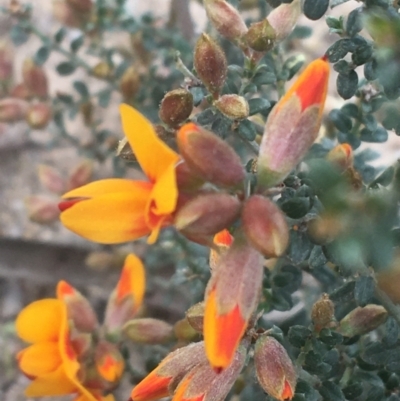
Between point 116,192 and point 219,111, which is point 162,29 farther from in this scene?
point 116,192

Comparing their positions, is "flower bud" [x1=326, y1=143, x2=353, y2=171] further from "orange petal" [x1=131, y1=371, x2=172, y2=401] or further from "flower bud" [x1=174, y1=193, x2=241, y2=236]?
"orange petal" [x1=131, y1=371, x2=172, y2=401]

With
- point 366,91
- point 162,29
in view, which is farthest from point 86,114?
point 366,91

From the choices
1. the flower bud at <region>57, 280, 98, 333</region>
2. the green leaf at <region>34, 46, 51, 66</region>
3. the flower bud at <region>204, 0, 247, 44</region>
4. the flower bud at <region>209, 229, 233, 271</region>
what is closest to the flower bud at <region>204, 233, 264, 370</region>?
the flower bud at <region>209, 229, 233, 271</region>

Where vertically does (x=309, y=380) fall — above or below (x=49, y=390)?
→ above

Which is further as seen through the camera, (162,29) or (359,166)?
(162,29)

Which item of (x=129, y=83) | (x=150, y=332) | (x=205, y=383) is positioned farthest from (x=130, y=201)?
(x=129, y=83)

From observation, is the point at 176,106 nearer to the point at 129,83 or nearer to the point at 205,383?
the point at 205,383

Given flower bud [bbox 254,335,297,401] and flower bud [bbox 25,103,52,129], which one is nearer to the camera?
flower bud [bbox 254,335,297,401]
